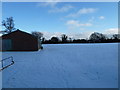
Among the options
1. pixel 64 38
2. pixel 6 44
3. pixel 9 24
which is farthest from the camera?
pixel 64 38

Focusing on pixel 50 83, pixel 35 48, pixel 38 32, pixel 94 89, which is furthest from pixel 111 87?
pixel 38 32

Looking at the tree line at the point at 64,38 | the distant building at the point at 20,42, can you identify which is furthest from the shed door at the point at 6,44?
the tree line at the point at 64,38

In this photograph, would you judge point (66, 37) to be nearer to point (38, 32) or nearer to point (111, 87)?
point (38, 32)

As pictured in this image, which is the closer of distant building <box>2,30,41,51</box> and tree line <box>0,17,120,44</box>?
distant building <box>2,30,41,51</box>

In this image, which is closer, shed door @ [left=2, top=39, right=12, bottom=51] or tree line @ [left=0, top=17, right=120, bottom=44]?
shed door @ [left=2, top=39, right=12, bottom=51]

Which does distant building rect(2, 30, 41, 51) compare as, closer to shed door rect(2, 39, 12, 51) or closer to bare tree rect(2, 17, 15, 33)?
shed door rect(2, 39, 12, 51)

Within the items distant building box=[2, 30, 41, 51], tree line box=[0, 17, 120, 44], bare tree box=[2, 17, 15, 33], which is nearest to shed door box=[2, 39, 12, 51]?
distant building box=[2, 30, 41, 51]

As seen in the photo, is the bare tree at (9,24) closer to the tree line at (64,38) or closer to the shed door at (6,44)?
the tree line at (64,38)

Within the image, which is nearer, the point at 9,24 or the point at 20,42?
the point at 20,42

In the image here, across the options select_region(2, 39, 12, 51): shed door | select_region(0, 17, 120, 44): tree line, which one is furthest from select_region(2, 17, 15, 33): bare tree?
select_region(2, 39, 12, 51): shed door

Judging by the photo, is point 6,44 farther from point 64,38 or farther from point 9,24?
point 64,38

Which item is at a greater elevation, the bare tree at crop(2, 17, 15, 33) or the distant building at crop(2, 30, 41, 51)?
the bare tree at crop(2, 17, 15, 33)

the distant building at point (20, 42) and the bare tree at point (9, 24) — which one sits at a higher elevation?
the bare tree at point (9, 24)

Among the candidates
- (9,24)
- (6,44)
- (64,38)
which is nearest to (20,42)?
(6,44)
